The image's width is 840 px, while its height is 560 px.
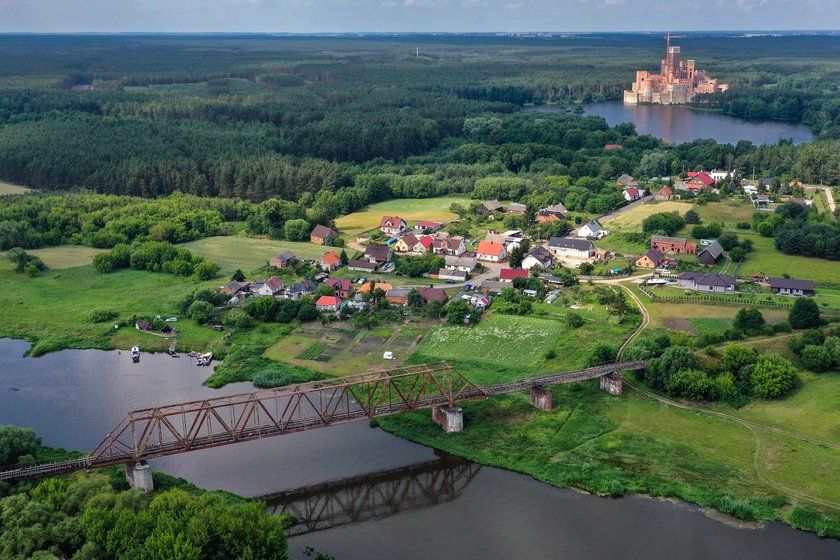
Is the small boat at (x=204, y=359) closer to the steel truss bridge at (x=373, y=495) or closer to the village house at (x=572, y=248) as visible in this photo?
the steel truss bridge at (x=373, y=495)

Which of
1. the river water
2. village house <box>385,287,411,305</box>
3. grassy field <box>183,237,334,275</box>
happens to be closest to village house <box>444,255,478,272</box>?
village house <box>385,287,411,305</box>

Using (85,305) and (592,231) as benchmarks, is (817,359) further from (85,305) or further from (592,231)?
(85,305)

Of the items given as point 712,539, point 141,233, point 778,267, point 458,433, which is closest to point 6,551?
point 458,433

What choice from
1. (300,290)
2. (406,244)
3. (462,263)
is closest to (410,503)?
(300,290)

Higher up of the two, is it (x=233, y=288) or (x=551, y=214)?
(x=551, y=214)

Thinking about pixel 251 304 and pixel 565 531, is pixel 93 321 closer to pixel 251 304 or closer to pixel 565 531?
pixel 251 304

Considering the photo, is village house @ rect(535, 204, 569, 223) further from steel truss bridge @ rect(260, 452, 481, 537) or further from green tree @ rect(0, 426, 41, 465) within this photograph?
green tree @ rect(0, 426, 41, 465)
